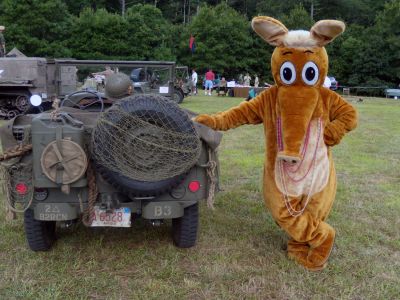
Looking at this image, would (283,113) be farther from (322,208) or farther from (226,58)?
(226,58)

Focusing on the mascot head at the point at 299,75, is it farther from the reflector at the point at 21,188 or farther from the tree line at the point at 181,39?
the tree line at the point at 181,39

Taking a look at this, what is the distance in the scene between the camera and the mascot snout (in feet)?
10.8

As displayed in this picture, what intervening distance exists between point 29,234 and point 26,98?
915 cm

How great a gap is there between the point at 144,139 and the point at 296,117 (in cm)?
101

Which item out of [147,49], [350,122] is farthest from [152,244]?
[147,49]

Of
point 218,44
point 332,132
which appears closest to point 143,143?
point 332,132

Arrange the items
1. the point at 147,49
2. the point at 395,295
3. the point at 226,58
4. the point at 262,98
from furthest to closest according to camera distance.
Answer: the point at 226,58
the point at 147,49
the point at 262,98
the point at 395,295

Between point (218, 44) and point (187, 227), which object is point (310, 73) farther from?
point (218, 44)

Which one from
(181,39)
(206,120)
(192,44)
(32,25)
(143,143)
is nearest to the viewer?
(143,143)

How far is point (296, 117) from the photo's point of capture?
331 cm

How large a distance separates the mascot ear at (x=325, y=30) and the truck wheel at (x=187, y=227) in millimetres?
1410

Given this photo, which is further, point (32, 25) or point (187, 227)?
point (32, 25)

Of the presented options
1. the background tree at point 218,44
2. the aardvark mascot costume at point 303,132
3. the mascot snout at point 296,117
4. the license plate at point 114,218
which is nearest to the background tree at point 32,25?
the background tree at point 218,44

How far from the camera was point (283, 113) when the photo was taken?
11.1 feet
